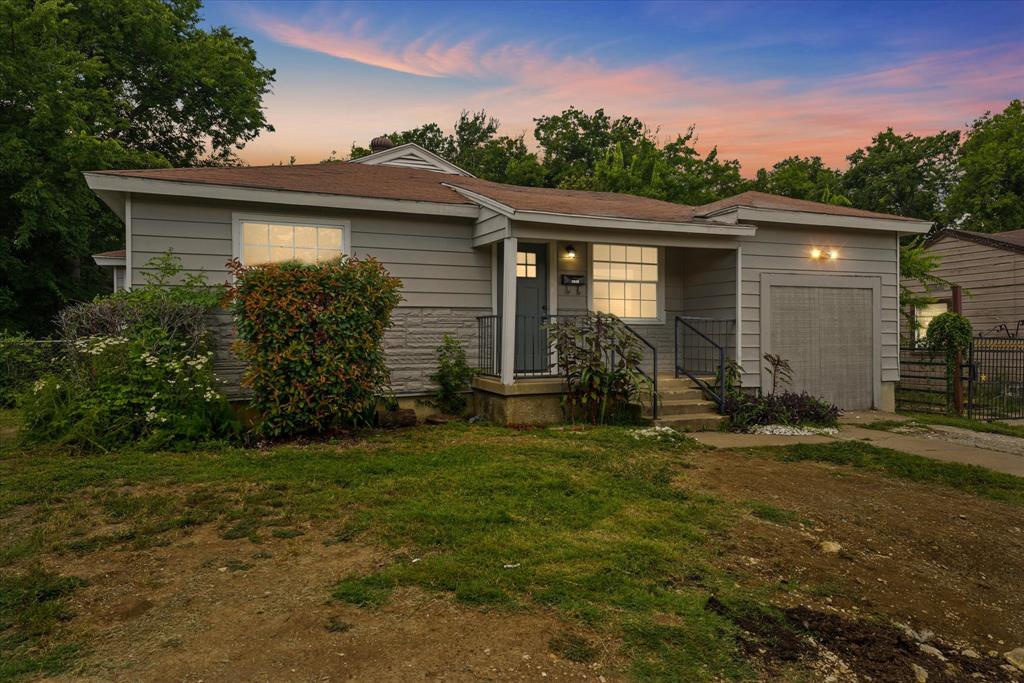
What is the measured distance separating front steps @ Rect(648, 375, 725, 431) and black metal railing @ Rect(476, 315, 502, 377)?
2.31 m

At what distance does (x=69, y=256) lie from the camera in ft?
50.5

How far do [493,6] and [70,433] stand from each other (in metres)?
10.0

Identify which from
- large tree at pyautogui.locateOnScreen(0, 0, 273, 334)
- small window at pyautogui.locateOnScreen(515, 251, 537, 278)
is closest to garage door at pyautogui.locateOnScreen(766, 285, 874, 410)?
small window at pyautogui.locateOnScreen(515, 251, 537, 278)

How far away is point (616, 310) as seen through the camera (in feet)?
32.6

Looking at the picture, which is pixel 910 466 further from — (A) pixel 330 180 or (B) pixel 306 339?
(A) pixel 330 180

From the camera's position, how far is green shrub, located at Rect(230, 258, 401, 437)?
6.54 metres

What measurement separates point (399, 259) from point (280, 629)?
643cm

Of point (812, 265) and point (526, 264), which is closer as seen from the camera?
point (526, 264)

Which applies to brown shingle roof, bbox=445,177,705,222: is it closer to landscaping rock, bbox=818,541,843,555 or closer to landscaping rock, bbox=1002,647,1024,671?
landscaping rock, bbox=818,541,843,555

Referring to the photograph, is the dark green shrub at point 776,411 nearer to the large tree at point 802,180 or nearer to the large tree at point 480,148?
the large tree at point 802,180

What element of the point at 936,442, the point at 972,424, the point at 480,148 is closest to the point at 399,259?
the point at 936,442

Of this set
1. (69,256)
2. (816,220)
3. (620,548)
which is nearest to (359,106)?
(69,256)

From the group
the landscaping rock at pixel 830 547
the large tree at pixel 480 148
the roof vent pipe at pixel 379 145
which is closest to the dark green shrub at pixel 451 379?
the landscaping rock at pixel 830 547

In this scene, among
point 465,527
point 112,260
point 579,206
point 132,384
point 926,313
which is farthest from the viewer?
point 926,313
